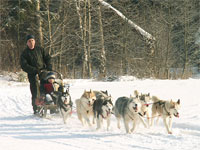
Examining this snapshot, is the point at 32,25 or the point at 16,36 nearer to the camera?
the point at 32,25

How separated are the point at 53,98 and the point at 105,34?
14650mm

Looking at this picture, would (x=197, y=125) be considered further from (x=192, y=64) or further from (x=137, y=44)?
(x=192, y=64)

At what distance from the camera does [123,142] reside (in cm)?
526

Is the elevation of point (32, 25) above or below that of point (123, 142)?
above

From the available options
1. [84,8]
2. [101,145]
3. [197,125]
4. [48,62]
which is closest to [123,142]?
[101,145]

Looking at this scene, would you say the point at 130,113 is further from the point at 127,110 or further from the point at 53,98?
the point at 53,98

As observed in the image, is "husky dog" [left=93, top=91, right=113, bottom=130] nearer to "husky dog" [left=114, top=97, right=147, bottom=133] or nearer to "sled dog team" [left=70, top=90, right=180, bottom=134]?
"sled dog team" [left=70, top=90, right=180, bottom=134]

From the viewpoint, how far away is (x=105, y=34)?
21.7 m

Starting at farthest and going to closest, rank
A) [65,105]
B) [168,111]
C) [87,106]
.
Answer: [65,105]
[87,106]
[168,111]

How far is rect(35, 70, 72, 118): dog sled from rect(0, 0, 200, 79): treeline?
10.2 m

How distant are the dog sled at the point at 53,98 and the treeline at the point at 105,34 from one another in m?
10.2

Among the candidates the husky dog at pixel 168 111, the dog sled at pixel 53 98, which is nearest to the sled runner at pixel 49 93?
the dog sled at pixel 53 98

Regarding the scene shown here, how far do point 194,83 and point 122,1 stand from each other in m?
9.70

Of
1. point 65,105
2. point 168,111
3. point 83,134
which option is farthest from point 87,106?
point 168,111
